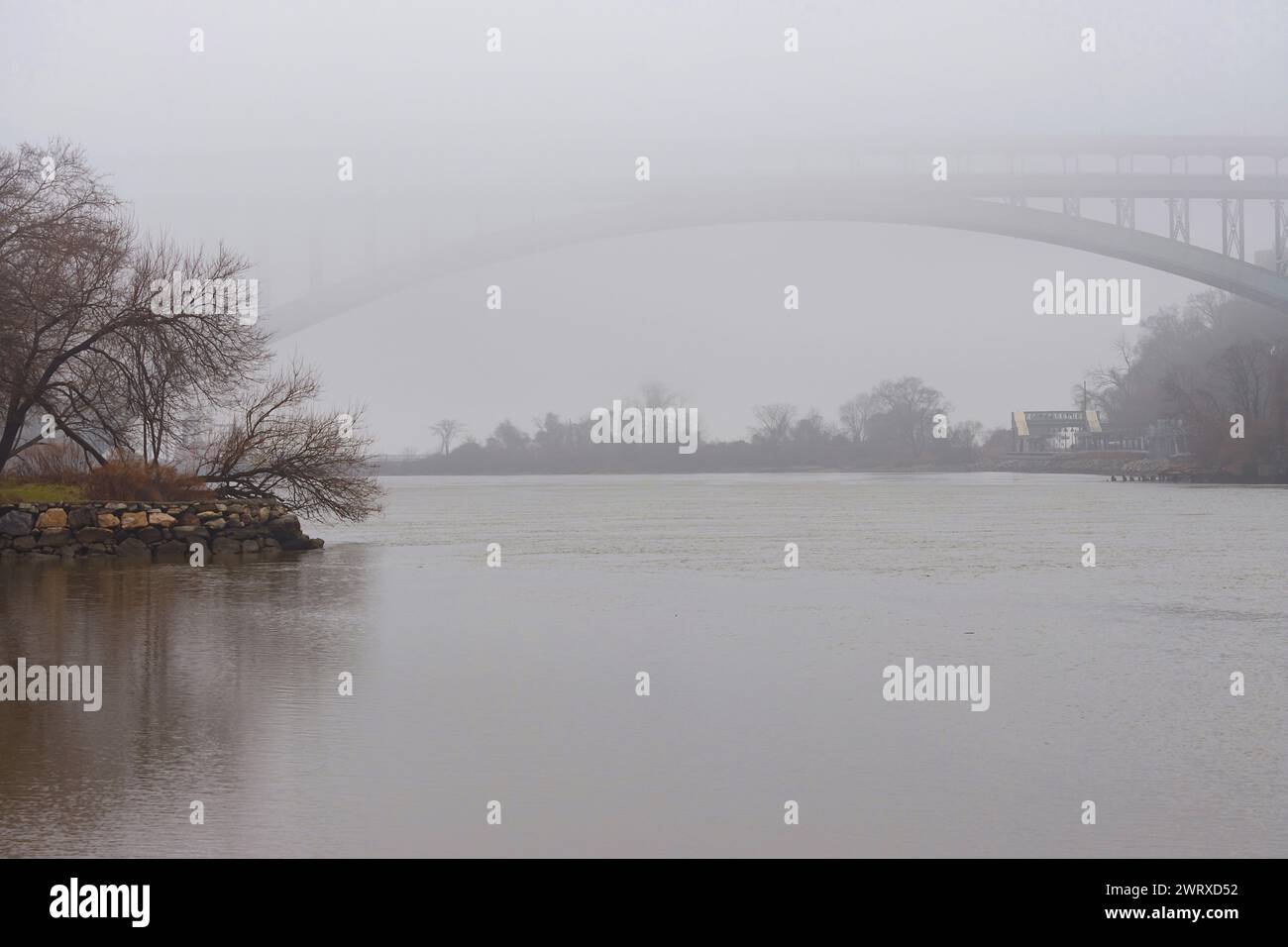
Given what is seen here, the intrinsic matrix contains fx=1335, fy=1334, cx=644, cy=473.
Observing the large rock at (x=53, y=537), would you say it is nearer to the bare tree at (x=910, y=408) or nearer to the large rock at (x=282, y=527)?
the large rock at (x=282, y=527)

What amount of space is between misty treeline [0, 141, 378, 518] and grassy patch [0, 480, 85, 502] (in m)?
0.85

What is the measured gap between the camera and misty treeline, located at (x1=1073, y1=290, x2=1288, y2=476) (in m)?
72.5

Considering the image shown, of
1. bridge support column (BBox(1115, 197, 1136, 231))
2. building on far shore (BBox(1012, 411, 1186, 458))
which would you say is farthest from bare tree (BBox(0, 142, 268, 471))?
building on far shore (BBox(1012, 411, 1186, 458))

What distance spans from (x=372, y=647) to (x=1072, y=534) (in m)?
19.2

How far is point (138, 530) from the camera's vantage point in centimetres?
2153

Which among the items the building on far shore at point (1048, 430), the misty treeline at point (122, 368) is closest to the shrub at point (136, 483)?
the misty treeline at point (122, 368)

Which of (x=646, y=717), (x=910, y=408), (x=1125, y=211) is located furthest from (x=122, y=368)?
(x=910, y=408)

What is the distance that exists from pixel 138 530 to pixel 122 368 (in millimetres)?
3705

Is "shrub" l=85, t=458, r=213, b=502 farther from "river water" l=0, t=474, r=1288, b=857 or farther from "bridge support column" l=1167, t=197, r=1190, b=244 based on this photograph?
"bridge support column" l=1167, t=197, r=1190, b=244

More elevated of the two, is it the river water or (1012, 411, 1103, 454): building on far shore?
(1012, 411, 1103, 454): building on far shore

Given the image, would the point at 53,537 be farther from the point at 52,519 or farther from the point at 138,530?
the point at 138,530

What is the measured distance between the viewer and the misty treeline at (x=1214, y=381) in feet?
238
